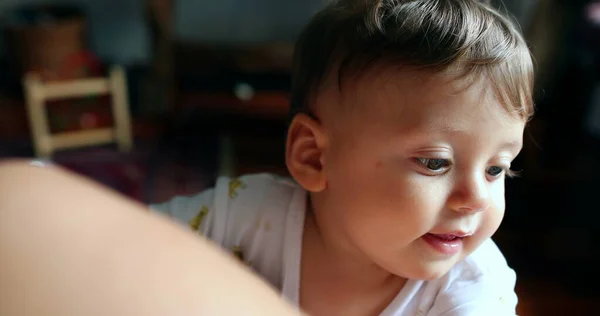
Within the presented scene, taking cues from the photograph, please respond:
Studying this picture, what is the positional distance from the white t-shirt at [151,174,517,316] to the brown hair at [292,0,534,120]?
17cm

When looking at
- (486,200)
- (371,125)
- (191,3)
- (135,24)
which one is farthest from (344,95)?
(135,24)

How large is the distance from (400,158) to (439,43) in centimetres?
10

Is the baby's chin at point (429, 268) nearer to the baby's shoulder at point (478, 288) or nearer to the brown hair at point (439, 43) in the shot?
the baby's shoulder at point (478, 288)

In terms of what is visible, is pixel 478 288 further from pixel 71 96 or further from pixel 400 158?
pixel 71 96

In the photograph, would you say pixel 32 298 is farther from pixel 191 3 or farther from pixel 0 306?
pixel 191 3

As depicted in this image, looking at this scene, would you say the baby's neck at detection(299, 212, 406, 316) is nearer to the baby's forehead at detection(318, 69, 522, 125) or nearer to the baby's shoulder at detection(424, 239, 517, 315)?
the baby's shoulder at detection(424, 239, 517, 315)

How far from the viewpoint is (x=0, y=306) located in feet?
0.73

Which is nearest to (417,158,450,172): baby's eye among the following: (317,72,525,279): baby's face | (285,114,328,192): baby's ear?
(317,72,525,279): baby's face

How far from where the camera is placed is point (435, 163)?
0.54 m

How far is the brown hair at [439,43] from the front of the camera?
53 cm

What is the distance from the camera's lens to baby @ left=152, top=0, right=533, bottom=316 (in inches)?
21.1

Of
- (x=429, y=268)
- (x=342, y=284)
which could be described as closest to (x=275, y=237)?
(x=342, y=284)

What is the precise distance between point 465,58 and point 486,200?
0.12 meters

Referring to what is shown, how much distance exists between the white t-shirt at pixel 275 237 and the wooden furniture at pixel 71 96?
1.44 meters
